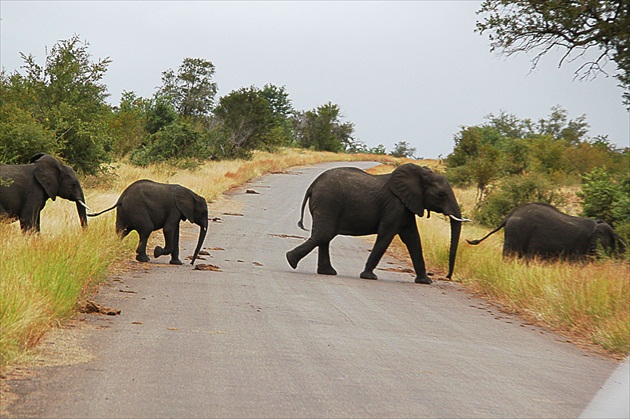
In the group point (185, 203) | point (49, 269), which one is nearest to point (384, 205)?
point (185, 203)

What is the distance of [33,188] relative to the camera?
15.6 m

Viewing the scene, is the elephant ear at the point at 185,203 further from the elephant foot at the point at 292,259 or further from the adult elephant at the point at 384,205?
the adult elephant at the point at 384,205

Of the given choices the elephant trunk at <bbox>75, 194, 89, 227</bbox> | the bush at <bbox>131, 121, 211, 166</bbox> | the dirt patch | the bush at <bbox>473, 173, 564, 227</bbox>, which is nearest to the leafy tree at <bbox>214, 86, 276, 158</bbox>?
the bush at <bbox>131, 121, 211, 166</bbox>

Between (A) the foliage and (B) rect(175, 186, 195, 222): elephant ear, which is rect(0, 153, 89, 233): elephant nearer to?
(B) rect(175, 186, 195, 222): elephant ear

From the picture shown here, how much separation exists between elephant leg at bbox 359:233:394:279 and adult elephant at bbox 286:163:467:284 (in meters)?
0.02

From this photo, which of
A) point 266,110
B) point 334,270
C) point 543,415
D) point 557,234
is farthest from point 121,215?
point 266,110

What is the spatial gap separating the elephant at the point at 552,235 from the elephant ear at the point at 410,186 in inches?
76.6

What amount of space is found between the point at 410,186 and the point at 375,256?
1.51 metres

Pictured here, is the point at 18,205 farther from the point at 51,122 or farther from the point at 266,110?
the point at 266,110

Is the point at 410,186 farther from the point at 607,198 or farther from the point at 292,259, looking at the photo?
the point at 607,198

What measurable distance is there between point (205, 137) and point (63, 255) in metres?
35.2

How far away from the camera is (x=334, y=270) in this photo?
15492 mm

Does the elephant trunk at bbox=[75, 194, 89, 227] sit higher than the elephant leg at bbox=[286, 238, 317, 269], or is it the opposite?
the elephant trunk at bbox=[75, 194, 89, 227]

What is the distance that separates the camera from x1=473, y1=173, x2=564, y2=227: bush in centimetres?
2947
